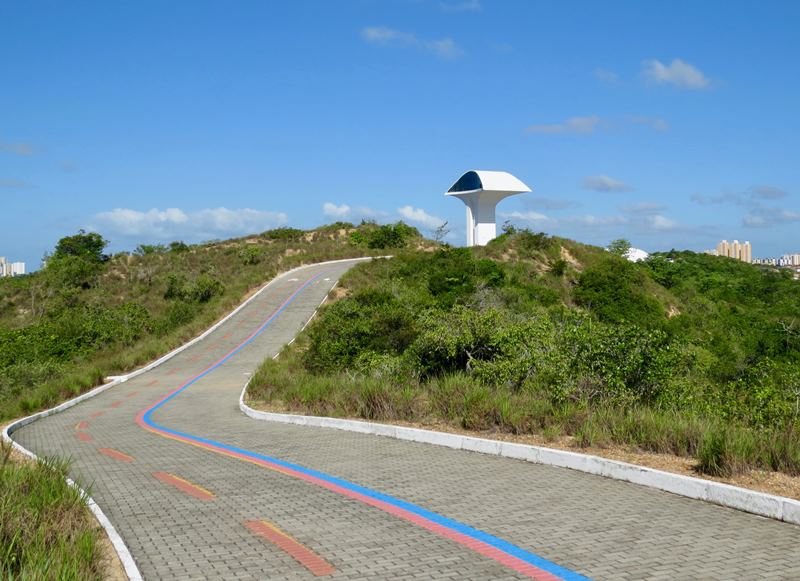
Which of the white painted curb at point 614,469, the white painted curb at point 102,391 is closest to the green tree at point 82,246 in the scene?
the white painted curb at point 102,391

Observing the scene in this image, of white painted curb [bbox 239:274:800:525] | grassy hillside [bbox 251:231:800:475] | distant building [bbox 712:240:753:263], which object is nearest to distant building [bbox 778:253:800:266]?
distant building [bbox 712:240:753:263]

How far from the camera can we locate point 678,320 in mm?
44844

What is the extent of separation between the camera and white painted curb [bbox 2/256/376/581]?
5.93 metres

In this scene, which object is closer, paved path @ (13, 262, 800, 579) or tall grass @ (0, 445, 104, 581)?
tall grass @ (0, 445, 104, 581)

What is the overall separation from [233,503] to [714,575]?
15.8 feet

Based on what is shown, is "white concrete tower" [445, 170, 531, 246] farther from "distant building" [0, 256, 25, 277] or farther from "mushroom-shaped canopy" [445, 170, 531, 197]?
"distant building" [0, 256, 25, 277]

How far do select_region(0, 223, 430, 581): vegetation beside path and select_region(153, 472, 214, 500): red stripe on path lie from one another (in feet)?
4.48

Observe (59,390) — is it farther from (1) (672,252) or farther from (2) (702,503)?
(1) (672,252)

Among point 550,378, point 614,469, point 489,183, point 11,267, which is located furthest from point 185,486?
point 11,267

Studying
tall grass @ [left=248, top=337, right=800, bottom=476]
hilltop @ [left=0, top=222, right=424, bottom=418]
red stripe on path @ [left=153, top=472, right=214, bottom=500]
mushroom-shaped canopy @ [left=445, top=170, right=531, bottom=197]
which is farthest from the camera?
mushroom-shaped canopy @ [left=445, top=170, right=531, bottom=197]

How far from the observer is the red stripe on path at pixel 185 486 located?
841 cm

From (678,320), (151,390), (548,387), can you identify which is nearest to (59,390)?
(151,390)

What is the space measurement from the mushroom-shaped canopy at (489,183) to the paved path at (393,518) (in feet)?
164

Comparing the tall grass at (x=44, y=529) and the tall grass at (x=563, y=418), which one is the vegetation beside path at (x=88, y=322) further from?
the tall grass at (x=563, y=418)
